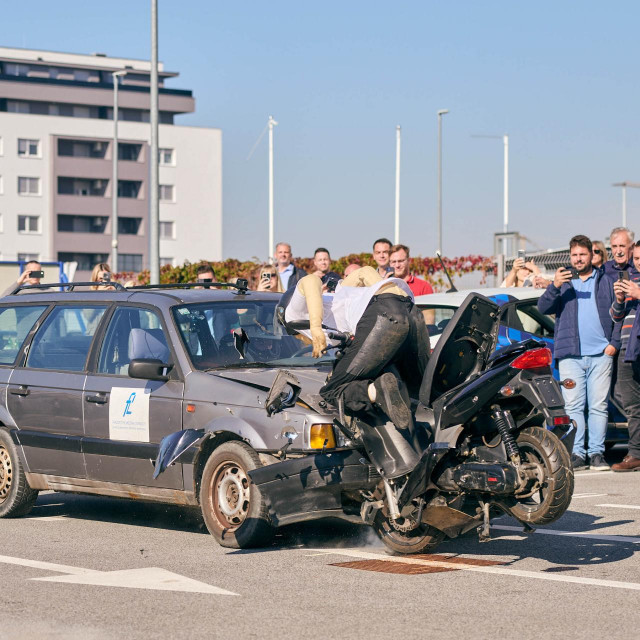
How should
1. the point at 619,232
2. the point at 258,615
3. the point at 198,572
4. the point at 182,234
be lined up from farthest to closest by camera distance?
the point at 182,234
the point at 619,232
the point at 198,572
the point at 258,615

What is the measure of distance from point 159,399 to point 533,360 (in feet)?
8.81

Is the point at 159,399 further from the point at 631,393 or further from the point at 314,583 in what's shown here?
the point at 631,393

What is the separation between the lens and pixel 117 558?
303 inches

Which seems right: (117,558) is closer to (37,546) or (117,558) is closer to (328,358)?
(37,546)

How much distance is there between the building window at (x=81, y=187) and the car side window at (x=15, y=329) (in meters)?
90.7

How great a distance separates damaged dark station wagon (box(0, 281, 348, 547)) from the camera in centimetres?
779

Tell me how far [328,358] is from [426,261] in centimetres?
→ 2050

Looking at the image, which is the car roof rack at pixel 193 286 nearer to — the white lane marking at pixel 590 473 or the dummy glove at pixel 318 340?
the dummy glove at pixel 318 340

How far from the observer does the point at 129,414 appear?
870 cm

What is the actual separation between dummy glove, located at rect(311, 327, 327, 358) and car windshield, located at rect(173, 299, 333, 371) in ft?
2.79

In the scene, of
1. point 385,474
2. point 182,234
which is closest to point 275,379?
point 385,474

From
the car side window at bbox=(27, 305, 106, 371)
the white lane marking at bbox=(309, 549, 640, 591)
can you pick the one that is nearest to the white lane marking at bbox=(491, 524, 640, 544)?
the white lane marking at bbox=(309, 549, 640, 591)

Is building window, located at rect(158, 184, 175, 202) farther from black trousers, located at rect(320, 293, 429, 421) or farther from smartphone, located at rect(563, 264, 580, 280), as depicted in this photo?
black trousers, located at rect(320, 293, 429, 421)

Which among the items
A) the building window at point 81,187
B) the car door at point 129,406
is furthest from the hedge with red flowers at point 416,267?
the building window at point 81,187
